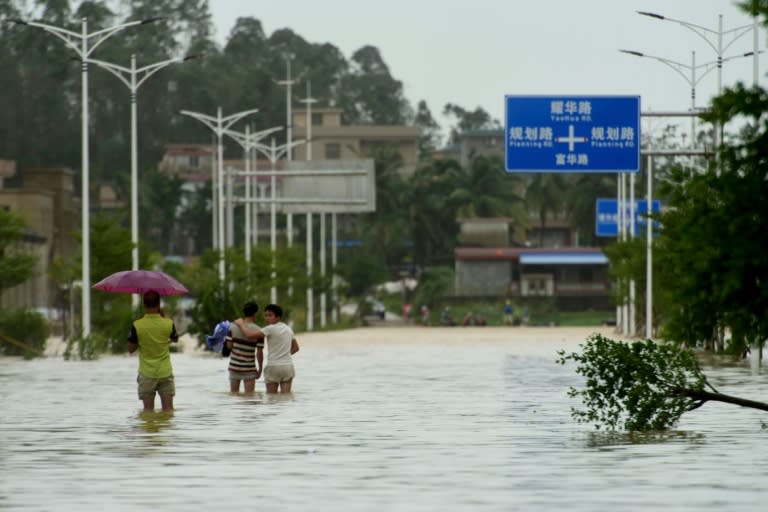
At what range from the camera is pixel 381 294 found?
119m

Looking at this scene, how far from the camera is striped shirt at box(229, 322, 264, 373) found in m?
26.3

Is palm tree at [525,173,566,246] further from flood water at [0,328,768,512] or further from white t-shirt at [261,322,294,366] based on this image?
white t-shirt at [261,322,294,366]

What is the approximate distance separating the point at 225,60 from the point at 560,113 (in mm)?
127691

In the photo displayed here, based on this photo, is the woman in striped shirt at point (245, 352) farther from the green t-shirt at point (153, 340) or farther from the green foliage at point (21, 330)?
the green foliage at point (21, 330)

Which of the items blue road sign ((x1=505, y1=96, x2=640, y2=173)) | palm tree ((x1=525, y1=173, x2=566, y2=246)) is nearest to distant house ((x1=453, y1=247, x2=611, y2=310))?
palm tree ((x1=525, y1=173, x2=566, y2=246))

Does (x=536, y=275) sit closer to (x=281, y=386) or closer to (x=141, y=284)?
(x=281, y=386)

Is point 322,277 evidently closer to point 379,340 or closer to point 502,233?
point 379,340

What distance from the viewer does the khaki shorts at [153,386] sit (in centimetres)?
2266

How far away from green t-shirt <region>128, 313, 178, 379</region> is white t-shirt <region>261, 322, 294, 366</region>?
3.37 metres

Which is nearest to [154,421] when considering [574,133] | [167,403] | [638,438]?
[167,403]

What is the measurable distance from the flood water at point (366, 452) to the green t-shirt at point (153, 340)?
0.64m

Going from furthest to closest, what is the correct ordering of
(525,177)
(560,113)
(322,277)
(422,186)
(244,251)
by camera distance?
1. (525,177)
2. (422,186)
3. (322,277)
4. (244,251)
5. (560,113)

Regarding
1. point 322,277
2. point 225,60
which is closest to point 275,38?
point 225,60

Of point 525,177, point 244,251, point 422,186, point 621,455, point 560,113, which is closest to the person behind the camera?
point 621,455
